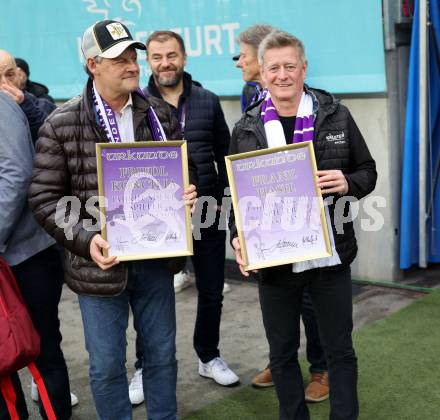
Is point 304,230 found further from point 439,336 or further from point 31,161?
point 439,336

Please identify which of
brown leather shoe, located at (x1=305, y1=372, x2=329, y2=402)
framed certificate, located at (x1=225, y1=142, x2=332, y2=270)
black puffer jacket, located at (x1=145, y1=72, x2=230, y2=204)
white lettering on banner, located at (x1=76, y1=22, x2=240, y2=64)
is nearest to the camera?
framed certificate, located at (x1=225, y1=142, x2=332, y2=270)

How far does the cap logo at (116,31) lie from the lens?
3.23m

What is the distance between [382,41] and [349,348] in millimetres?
2949

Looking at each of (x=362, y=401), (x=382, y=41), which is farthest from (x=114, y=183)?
(x=382, y=41)

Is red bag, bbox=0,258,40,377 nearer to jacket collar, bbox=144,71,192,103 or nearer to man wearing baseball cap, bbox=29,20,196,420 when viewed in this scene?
man wearing baseball cap, bbox=29,20,196,420

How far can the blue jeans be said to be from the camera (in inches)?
Result: 131

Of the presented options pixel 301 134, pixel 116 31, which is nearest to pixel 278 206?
pixel 301 134

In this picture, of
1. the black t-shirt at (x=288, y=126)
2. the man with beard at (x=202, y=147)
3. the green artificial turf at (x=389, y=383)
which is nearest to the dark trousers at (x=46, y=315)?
the man with beard at (x=202, y=147)

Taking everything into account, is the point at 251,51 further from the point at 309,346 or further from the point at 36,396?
the point at 36,396

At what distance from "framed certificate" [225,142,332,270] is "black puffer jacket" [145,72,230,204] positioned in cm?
109

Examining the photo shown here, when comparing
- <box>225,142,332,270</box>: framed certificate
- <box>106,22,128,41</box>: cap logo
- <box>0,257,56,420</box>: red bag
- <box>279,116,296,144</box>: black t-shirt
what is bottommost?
<box>0,257,56,420</box>: red bag

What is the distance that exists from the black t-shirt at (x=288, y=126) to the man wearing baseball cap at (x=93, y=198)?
1.59 feet

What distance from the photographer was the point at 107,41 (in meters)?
3.22

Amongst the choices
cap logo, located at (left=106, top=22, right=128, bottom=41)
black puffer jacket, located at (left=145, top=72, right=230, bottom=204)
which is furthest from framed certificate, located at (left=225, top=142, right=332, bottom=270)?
black puffer jacket, located at (left=145, top=72, right=230, bottom=204)
